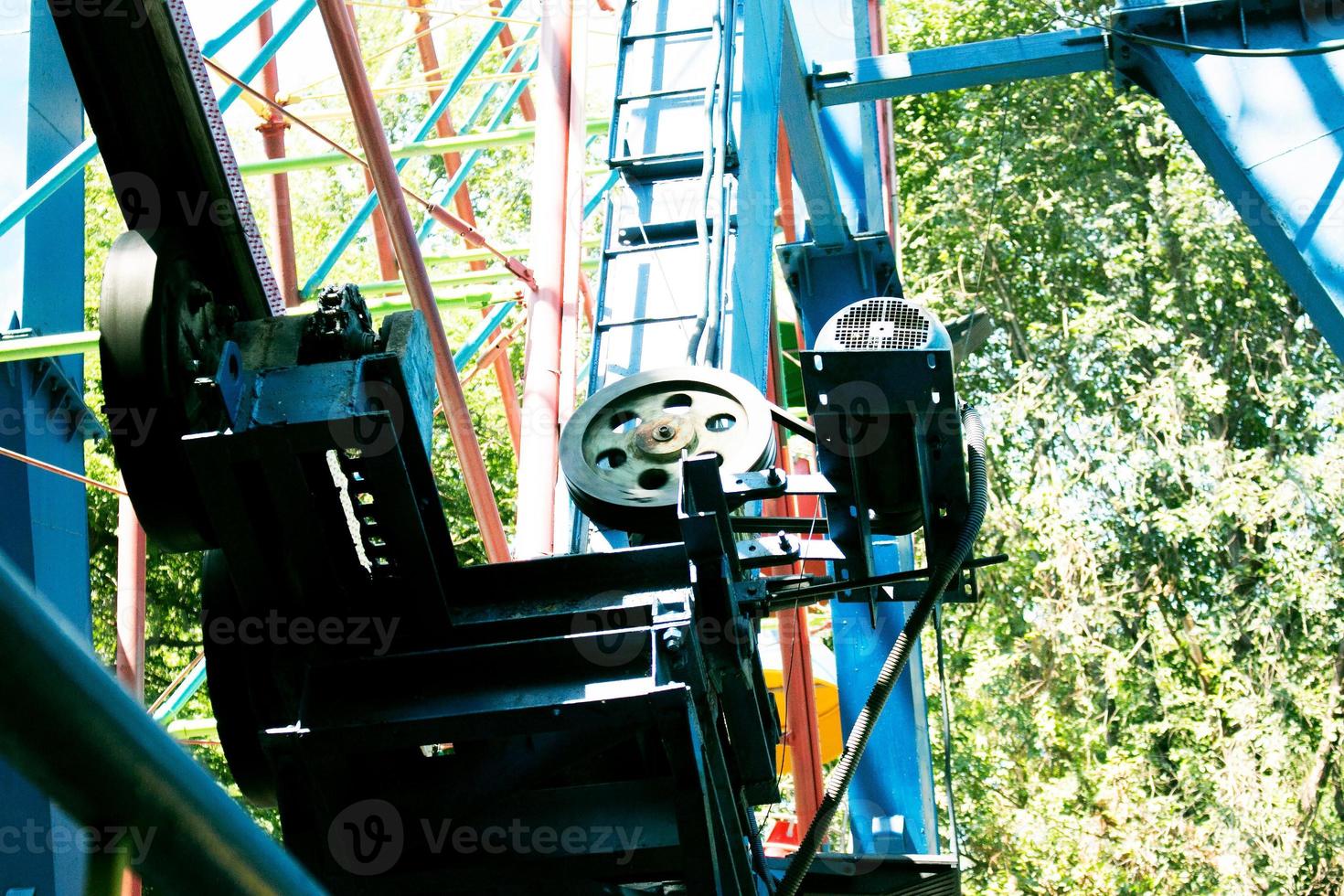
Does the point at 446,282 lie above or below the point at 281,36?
above

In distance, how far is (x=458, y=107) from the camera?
3244cm

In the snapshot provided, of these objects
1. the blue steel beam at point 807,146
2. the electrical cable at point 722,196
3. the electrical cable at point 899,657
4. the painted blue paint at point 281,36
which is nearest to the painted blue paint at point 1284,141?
the blue steel beam at point 807,146

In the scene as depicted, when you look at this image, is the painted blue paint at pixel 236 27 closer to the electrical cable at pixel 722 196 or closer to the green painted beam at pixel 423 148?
the green painted beam at pixel 423 148

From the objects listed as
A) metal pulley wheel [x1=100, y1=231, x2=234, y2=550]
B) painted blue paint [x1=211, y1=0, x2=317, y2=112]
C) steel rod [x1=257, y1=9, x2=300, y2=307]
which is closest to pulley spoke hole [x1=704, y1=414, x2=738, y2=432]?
metal pulley wheel [x1=100, y1=231, x2=234, y2=550]

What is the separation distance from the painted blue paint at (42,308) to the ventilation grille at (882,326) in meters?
3.43

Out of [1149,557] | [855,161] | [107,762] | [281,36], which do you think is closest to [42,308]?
[281,36]

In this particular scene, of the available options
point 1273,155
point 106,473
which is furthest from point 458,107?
point 1273,155

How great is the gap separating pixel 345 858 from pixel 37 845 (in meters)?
2.60

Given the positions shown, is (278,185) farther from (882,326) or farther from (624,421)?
(882,326)

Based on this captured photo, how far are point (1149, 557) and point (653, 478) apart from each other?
51.5 feet

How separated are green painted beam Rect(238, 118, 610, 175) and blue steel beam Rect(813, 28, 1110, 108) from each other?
2686 millimetres

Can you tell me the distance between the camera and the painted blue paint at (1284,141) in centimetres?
759

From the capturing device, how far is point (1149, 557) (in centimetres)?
1914

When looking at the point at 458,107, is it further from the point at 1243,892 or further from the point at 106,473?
the point at 1243,892
